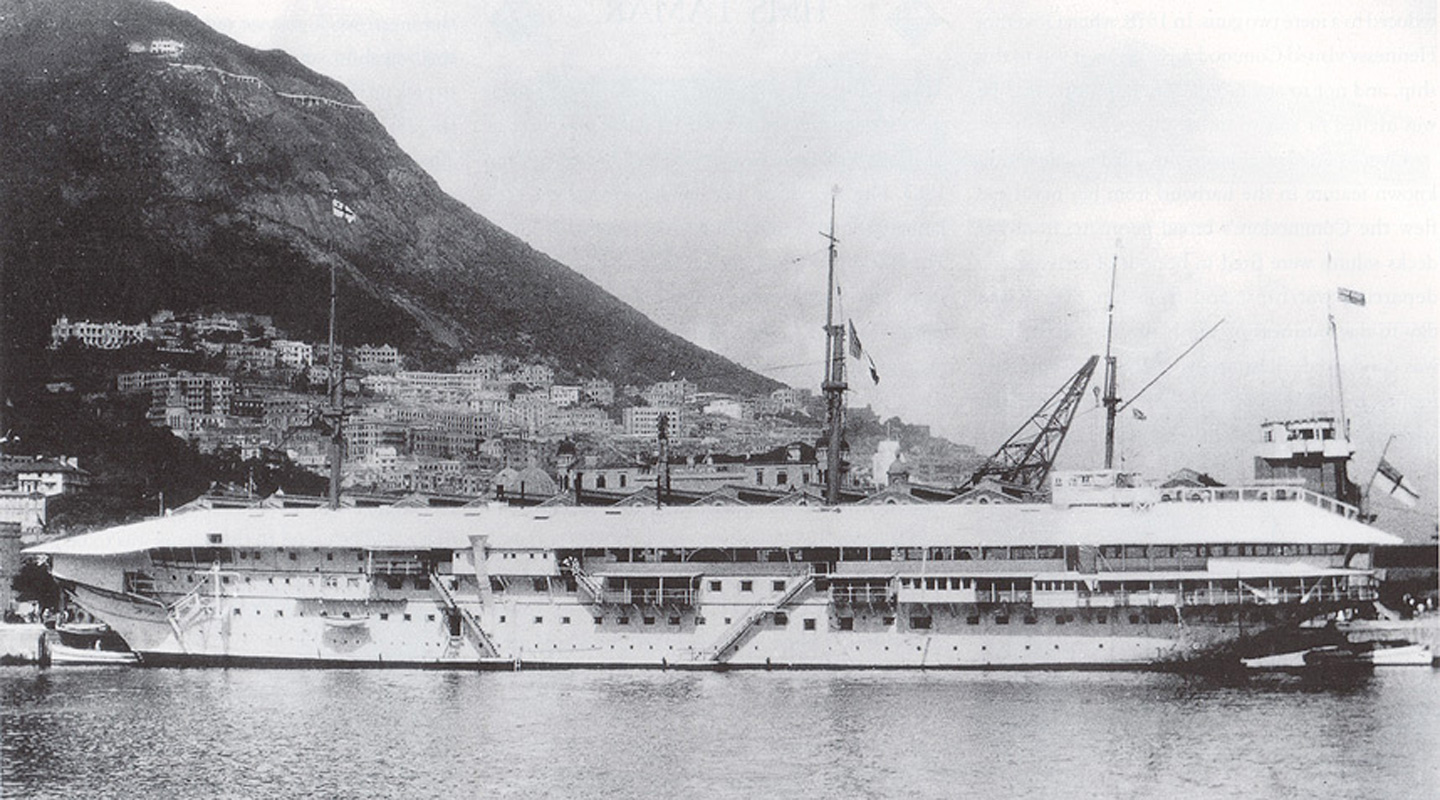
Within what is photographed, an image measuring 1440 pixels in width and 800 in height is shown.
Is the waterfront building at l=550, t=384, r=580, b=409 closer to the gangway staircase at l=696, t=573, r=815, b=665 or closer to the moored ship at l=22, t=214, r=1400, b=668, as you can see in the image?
the moored ship at l=22, t=214, r=1400, b=668

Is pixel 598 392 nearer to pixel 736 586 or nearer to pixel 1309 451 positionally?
pixel 1309 451

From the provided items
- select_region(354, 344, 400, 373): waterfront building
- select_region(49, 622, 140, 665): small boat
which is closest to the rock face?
select_region(354, 344, 400, 373): waterfront building

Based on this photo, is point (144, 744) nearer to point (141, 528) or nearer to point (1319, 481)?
point (141, 528)

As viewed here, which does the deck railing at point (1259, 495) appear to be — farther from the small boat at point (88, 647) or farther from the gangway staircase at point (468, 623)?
the small boat at point (88, 647)

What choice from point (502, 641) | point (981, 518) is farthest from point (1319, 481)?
point (502, 641)

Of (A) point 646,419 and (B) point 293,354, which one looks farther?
(A) point 646,419

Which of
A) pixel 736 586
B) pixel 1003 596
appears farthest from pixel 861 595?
pixel 1003 596

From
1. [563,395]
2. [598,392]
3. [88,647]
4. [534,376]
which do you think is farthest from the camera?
[598,392]
